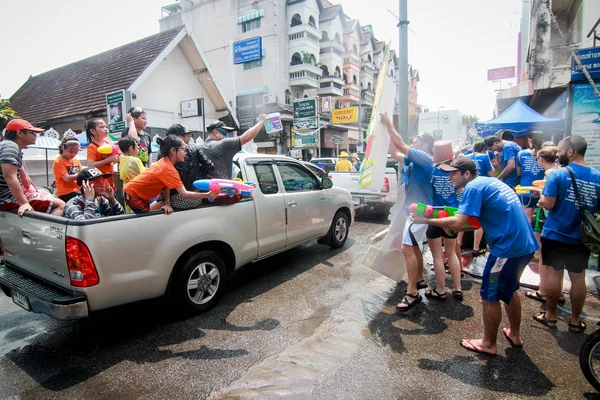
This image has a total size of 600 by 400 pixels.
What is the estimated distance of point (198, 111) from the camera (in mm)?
13438

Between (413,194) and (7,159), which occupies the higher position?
(7,159)

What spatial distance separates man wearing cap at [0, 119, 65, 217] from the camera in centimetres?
317

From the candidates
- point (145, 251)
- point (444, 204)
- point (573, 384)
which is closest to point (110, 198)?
point (145, 251)

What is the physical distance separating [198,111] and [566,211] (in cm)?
1278

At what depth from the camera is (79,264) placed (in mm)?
2666

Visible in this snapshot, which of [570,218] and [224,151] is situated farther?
[224,151]

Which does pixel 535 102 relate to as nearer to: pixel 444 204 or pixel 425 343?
pixel 444 204

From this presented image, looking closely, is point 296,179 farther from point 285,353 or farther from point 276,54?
point 276,54

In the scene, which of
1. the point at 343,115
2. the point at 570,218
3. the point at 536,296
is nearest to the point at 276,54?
the point at 343,115

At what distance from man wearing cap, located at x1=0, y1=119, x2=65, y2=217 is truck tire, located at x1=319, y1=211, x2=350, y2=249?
12.6 ft

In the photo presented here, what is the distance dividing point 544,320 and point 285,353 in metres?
2.68

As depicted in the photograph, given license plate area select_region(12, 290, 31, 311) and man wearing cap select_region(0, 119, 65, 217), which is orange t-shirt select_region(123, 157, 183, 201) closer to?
man wearing cap select_region(0, 119, 65, 217)

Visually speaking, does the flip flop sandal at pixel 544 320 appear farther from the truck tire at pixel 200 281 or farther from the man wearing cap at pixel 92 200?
the man wearing cap at pixel 92 200

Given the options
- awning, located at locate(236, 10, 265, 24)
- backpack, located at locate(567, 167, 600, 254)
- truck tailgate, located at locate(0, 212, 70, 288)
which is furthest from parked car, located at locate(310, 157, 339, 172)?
awning, located at locate(236, 10, 265, 24)
